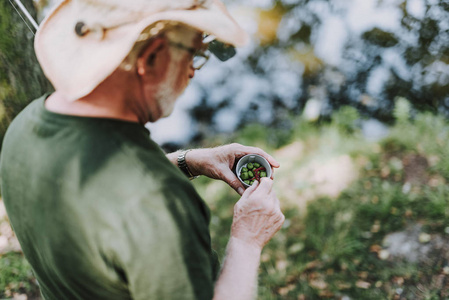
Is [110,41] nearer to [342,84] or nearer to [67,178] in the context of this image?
[67,178]

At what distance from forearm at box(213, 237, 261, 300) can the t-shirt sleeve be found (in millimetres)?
187

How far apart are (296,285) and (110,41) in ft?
8.90

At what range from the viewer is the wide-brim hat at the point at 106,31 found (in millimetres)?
1067

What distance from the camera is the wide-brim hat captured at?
107cm

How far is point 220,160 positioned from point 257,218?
20.7 inches

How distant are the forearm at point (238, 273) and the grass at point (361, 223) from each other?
1.91 m

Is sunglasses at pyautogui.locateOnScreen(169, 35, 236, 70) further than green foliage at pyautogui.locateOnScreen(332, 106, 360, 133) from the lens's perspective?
No

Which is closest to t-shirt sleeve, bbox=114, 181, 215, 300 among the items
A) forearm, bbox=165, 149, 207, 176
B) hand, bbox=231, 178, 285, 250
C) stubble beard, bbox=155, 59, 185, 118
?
stubble beard, bbox=155, 59, 185, 118

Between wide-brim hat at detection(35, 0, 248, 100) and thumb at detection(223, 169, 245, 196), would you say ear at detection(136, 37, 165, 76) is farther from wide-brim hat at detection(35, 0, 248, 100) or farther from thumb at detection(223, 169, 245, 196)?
thumb at detection(223, 169, 245, 196)

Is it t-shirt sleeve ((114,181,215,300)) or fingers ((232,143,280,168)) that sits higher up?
t-shirt sleeve ((114,181,215,300))

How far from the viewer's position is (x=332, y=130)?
15.0 feet

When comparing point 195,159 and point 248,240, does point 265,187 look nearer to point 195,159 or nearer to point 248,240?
point 248,240

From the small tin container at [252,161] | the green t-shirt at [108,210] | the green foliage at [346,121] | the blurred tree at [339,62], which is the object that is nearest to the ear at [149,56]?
the green t-shirt at [108,210]

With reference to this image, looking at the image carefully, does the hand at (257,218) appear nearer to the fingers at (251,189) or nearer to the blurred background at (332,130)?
the fingers at (251,189)
